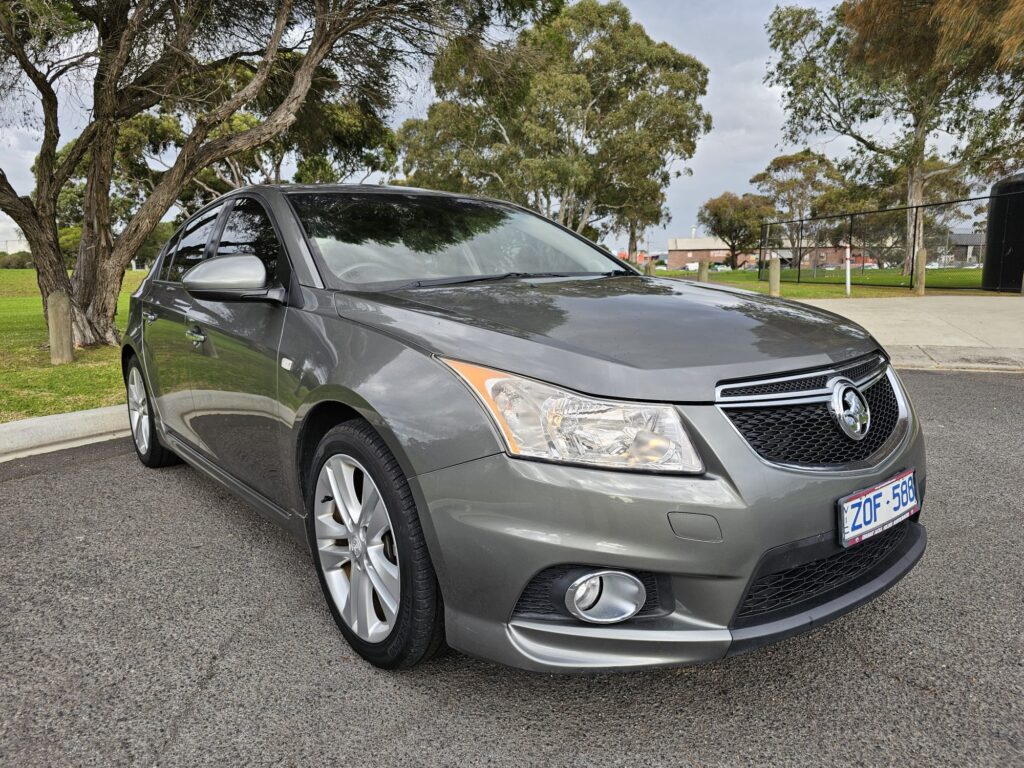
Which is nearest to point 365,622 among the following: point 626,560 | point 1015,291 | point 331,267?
point 626,560

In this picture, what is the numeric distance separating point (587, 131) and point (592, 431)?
3200 cm

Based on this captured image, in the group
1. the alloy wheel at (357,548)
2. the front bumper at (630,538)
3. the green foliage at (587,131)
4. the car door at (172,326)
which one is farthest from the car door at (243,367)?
the green foliage at (587,131)

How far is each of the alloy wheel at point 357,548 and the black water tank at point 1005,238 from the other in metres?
17.9

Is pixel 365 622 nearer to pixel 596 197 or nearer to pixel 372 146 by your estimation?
pixel 372 146

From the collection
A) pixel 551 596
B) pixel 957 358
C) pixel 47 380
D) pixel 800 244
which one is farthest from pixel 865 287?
pixel 551 596

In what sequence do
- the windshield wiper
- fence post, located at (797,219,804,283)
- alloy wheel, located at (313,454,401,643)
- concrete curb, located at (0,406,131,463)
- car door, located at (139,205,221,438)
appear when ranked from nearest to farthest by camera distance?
alloy wheel, located at (313,454,401,643) → the windshield wiper → car door, located at (139,205,221,438) → concrete curb, located at (0,406,131,463) → fence post, located at (797,219,804,283)

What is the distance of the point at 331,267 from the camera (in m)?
2.60

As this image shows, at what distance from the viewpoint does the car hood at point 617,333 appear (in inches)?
70.0

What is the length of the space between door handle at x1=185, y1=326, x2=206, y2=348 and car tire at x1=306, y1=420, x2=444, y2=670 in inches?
43.8

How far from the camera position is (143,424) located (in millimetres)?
4230

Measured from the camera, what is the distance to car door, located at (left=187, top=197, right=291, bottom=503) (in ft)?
8.45

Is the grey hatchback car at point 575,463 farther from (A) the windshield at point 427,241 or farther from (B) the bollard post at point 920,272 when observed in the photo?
(B) the bollard post at point 920,272

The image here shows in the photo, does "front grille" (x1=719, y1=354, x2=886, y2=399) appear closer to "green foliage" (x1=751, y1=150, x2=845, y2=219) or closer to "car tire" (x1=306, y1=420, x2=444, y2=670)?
"car tire" (x1=306, y1=420, x2=444, y2=670)

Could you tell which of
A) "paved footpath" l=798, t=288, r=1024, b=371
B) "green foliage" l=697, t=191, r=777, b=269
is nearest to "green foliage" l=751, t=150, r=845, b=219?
"green foliage" l=697, t=191, r=777, b=269
